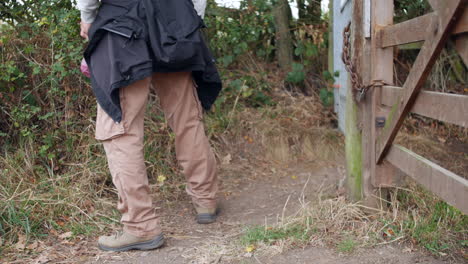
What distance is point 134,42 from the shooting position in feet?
8.36

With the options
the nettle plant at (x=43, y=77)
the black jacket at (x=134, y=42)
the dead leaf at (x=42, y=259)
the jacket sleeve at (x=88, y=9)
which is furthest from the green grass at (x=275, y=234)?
the nettle plant at (x=43, y=77)

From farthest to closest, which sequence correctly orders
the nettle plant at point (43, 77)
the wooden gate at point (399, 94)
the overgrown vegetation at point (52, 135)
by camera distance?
the nettle plant at point (43, 77)
the overgrown vegetation at point (52, 135)
the wooden gate at point (399, 94)

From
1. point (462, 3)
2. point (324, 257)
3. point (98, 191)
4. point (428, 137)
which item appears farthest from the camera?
point (428, 137)

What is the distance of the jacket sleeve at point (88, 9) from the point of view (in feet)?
8.32

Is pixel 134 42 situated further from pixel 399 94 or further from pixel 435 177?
pixel 435 177

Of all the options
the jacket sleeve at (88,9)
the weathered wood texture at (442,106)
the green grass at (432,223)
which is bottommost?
the green grass at (432,223)

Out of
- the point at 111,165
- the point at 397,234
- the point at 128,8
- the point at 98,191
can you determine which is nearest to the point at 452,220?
the point at 397,234

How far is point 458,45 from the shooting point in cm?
188

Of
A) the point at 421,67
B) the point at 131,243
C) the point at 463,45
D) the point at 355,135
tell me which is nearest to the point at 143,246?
the point at 131,243

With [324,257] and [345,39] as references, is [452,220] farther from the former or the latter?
[345,39]

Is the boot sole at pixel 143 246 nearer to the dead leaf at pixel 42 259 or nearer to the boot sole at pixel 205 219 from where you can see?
the dead leaf at pixel 42 259

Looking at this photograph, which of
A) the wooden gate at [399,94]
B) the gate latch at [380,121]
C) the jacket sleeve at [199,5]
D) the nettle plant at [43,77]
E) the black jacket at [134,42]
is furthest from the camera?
the nettle plant at [43,77]

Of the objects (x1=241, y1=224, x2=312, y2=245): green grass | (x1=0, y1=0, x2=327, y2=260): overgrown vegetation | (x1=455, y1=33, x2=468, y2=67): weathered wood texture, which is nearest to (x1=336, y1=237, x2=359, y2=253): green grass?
(x1=241, y1=224, x2=312, y2=245): green grass

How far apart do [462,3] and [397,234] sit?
4.36 ft
